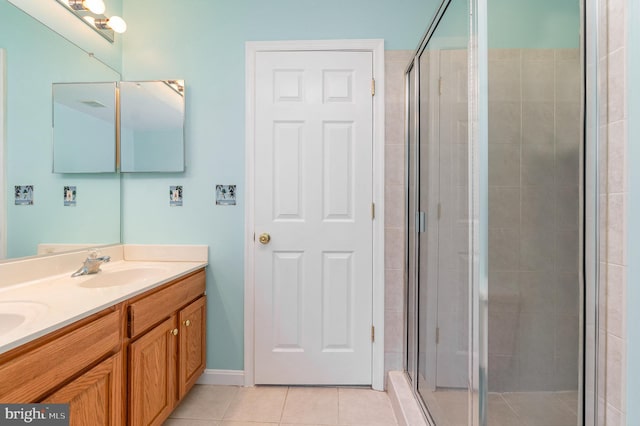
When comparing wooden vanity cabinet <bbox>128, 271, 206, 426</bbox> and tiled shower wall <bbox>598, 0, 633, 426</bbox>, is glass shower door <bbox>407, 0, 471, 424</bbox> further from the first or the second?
wooden vanity cabinet <bbox>128, 271, 206, 426</bbox>

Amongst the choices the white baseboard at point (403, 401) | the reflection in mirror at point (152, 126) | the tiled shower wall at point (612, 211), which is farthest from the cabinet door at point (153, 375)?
the tiled shower wall at point (612, 211)

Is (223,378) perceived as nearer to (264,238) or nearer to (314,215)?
(264,238)

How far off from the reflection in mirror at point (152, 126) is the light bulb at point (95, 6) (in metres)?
0.37

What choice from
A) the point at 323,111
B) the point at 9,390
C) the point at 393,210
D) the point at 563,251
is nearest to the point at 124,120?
the point at 323,111

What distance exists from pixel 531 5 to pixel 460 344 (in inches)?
45.6

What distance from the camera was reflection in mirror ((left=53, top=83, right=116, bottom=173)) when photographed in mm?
1566

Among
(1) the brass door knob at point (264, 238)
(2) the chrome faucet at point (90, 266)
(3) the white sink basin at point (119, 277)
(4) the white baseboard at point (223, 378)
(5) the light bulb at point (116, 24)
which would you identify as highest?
(5) the light bulb at point (116, 24)

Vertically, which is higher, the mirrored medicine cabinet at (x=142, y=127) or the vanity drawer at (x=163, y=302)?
the mirrored medicine cabinet at (x=142, y=127)

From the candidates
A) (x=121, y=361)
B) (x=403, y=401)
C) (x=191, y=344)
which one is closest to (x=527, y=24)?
(x=403, y=401)

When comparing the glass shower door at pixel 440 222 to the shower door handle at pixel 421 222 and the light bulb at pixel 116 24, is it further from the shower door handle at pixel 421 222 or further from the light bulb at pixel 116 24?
the light bulb at pixel 116 24

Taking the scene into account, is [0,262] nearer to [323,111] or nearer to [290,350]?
[290,350]


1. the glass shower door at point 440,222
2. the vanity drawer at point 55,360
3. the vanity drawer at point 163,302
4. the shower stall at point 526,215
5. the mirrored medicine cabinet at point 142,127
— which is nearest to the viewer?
the vanity drawer at point 55,360

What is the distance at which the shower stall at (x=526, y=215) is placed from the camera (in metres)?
0.89

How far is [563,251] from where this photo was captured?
916 millimetres
